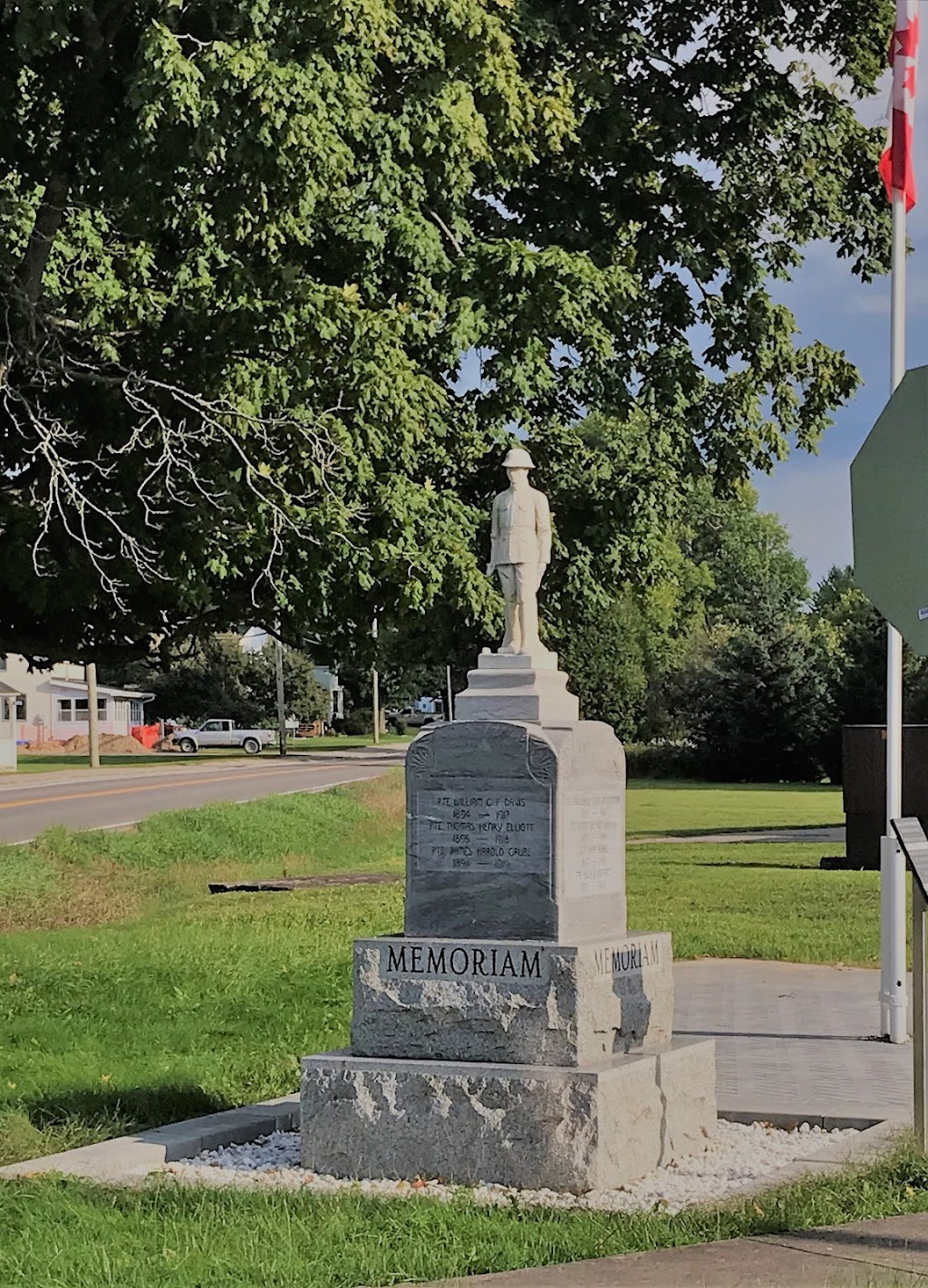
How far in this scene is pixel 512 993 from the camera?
788 centimetres

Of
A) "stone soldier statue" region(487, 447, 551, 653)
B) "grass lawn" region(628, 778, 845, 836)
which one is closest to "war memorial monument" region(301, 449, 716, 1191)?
"stone soldier statue" region(487, 447, 551, 653)

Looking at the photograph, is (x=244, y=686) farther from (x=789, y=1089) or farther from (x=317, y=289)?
(x=789, y=1089)

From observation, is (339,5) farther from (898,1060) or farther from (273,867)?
(273,867)

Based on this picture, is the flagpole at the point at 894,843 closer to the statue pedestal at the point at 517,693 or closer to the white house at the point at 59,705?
the statue pedestal at the point at 517,693

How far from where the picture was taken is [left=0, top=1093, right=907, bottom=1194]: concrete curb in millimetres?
7602

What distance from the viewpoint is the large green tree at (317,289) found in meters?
13.8

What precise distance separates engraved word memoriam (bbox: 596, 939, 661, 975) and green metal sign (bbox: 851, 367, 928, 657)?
1.81 m

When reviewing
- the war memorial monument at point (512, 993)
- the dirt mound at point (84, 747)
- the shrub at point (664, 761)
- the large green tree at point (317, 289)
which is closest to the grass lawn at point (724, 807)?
the shrub at point (664, 761)

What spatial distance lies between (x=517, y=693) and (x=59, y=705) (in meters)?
102

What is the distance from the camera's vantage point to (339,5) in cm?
1300

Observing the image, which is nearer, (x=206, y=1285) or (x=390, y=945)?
(x=206, y=1285)

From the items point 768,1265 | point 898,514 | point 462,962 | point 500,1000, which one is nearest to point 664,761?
point 462,962

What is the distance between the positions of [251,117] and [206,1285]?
9014mm

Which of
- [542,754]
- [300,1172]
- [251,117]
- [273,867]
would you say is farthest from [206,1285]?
[273,867]
